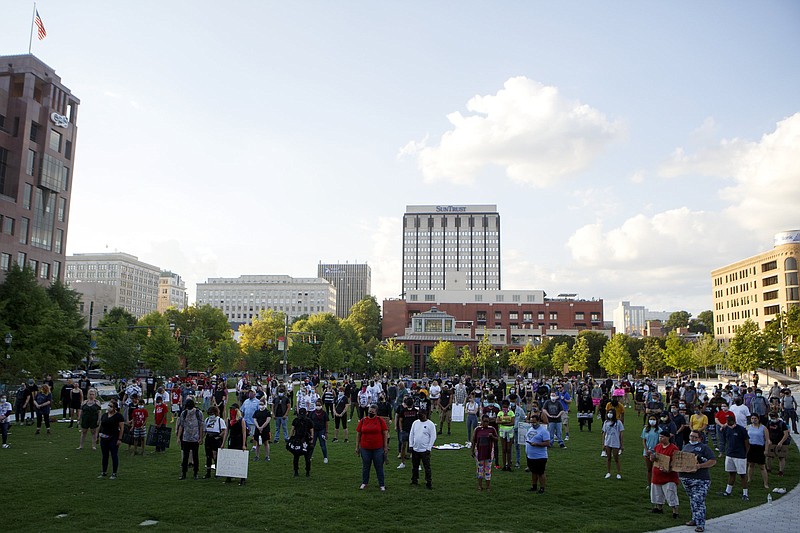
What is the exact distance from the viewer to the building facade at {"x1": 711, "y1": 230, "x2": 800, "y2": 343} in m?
92.7

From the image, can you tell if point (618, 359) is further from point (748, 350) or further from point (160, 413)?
point (160, 413)

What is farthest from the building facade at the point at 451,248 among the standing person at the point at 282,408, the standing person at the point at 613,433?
the standing person at the point at 613,433

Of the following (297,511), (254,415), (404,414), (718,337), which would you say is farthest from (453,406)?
(718,337)

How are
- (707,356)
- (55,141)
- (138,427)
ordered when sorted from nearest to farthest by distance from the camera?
(138,427), (55,141), (707,356)

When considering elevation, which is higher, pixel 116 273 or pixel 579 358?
pixel 116 273

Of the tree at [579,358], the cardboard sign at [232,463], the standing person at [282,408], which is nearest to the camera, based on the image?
the cardboard sign at [232,463]

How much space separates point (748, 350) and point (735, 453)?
58.9 metres

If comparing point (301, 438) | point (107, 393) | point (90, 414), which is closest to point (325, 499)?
point (301, 438)

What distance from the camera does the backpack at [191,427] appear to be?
13.9 metres

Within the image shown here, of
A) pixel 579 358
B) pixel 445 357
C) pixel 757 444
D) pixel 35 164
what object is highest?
pixel 35 164

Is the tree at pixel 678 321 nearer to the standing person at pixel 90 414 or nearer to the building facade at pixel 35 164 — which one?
the building facade at pixel 35 164

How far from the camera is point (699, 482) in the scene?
10.9 meters

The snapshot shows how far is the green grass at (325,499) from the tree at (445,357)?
78.1 m

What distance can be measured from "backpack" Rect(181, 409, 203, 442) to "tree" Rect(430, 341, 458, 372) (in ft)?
270
